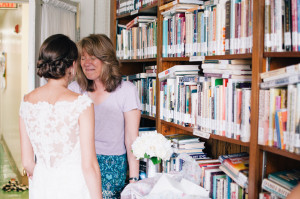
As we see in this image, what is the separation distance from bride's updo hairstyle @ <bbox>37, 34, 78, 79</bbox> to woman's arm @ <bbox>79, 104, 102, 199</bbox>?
0.25 metres

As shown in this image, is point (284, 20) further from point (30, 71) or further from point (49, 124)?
point (30, 71)

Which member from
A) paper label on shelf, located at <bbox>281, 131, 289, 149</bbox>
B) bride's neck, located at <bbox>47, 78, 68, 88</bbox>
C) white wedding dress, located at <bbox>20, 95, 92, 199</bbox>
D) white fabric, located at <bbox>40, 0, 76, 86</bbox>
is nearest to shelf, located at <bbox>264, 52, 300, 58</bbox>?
paper label on shelf, located at <bbox>281, 131, 289, 149</bbox>

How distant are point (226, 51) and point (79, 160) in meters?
0.99

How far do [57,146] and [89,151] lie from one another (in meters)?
0.17

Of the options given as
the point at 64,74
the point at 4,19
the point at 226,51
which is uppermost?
the point at 4,19

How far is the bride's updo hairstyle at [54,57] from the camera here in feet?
5.98

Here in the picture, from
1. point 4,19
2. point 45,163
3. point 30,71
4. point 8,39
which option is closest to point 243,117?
point 45,163

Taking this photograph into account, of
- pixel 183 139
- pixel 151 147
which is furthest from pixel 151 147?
pixel 183 139

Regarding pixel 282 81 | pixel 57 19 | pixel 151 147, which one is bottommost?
pixel 151 147

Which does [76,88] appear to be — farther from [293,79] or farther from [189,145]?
[293,79]

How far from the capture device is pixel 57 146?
6.15ft

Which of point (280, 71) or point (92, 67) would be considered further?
point (92, 67)

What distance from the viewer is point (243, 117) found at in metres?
1.84

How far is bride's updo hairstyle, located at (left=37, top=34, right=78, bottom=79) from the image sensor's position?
1.82 metres
